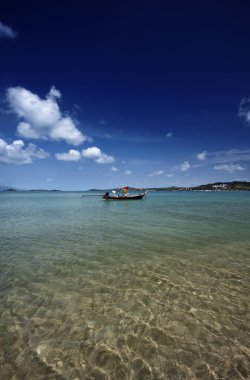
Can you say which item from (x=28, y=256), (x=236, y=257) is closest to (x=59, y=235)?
(x=28, y=256)

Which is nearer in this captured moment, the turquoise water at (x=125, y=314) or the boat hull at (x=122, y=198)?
the turquoise water at (x=125, y=314)

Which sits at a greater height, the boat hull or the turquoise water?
the boat hull

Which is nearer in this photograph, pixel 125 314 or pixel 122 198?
pixel 125 314

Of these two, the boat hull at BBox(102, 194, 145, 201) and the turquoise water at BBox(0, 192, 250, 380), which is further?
the boat hull at BBox(102, 194, 145, 201)

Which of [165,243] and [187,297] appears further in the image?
[165,243]

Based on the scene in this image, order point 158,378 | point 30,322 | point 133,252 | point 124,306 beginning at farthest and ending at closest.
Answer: point 133,252 < point 124,306 < point 30,322 < point 158,378

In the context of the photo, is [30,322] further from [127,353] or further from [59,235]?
[59,235]

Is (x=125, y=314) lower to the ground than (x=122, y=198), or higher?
lower

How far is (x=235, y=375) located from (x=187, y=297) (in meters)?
2.76

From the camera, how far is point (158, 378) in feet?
12.5

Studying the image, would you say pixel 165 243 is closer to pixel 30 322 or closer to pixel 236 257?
pixel 236 257

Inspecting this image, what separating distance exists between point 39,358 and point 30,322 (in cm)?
129

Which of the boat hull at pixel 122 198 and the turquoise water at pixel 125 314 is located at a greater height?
the boat hull at pixel 122 198

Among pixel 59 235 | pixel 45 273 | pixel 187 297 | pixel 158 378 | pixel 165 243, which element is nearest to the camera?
pixel 158 378
